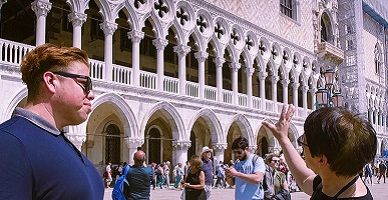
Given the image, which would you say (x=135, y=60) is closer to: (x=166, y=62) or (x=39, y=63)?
(x=166, y=62)

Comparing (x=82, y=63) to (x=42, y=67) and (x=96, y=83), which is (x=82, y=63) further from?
(x=96, y=83)

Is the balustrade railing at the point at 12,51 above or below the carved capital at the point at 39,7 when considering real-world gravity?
below

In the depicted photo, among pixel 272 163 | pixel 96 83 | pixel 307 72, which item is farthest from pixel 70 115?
pixel 307 72

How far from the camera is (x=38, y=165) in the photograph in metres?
1.49

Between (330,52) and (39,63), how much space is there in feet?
90.8

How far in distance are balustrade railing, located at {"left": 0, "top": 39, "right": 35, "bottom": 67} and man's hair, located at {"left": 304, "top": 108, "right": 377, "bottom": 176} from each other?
11294 millimetres

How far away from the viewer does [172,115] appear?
17.1 meters

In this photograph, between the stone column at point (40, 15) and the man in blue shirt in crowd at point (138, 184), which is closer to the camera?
the man in blue shirt in crowd at point (138, 184)

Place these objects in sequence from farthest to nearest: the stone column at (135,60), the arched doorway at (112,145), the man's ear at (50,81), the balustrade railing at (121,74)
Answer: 1. the arched doorway at (112,145)
2. the stone column at (135,60)
3. the balustrade railing at (121,74)
4. the man's ear at (50,81)

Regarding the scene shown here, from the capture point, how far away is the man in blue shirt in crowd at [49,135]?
1.43 m

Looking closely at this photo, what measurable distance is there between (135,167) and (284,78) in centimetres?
1951

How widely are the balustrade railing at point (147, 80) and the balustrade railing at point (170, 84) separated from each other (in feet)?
1.81

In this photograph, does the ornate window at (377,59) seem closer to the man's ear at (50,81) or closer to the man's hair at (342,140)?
the man's hair at (342,140)

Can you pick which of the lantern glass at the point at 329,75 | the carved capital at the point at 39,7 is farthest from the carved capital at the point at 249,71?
the carved capital at the point at 39,7
